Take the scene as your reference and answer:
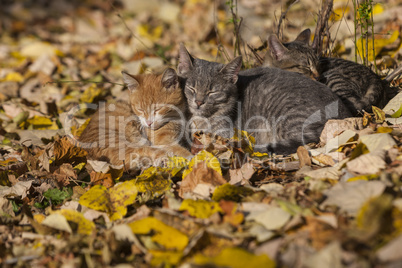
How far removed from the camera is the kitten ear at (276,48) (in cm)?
400

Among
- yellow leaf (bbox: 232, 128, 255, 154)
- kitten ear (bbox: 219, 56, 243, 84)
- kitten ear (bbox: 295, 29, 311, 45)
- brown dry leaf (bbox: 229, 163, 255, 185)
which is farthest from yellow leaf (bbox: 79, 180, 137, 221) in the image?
kitten ear (bbox: 295, 29, 311, 45)

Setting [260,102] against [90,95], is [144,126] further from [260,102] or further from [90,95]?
[90,95]

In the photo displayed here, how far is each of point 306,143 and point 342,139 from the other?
0.54 meters

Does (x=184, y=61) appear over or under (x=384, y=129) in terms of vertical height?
over

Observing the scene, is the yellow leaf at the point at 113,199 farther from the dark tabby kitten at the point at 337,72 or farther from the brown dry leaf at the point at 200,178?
the dark tabby kitten at the point at 337,72

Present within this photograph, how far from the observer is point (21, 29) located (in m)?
A: 8.58

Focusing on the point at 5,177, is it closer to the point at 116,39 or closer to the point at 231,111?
the point at 231,111

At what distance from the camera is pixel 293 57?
404cm

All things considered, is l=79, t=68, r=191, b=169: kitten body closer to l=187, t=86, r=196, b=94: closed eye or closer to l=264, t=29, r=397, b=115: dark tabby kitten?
l=187, t=86, r=196, b=94: closed eye

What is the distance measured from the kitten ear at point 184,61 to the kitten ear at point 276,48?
977mm

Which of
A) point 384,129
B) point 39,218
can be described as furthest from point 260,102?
point 39,218

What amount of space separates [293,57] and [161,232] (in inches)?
111

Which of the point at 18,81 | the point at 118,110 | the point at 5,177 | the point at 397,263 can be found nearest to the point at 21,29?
the point at 18,81

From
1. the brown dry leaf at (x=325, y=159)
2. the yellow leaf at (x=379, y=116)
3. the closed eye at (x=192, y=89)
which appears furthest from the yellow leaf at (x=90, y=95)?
the yellow leaf at (x=379, y=116)
